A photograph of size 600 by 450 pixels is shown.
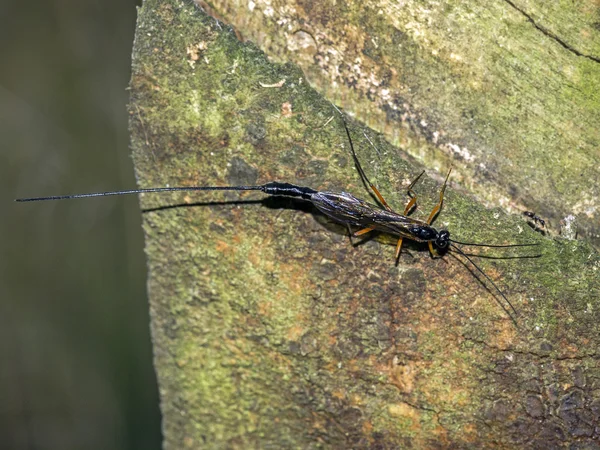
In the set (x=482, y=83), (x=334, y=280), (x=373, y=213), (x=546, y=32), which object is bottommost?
(x=334, y=280)

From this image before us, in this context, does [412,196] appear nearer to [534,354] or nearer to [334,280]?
[334,280]

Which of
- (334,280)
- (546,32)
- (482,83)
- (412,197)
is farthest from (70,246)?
(546,32)

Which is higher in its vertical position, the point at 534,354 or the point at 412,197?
the point at 412,197

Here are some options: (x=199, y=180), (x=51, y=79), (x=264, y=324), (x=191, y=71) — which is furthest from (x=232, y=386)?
(x=51, y=79)

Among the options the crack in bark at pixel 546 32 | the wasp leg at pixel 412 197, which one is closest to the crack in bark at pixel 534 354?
the wasp leg at pixel 412 197

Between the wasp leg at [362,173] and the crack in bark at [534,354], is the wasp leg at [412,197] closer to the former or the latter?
the wasp leg at [362,173]
